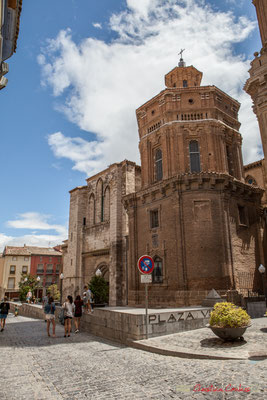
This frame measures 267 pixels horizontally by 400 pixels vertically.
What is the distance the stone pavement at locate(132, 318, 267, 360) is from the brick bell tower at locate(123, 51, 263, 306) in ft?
24.2

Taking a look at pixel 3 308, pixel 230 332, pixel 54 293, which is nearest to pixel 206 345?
pixel 230 332

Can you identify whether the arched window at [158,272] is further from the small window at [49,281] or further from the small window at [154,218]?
the small window at [49,281]

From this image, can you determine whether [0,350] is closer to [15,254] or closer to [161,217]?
[161,217]

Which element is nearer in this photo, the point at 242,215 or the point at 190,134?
the point at 242,215

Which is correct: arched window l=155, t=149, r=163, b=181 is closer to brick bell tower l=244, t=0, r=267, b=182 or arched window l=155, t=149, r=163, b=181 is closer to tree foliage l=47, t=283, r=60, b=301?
brick bell tower l=244, t=0, r=267, b=182

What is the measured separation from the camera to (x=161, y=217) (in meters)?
19.8

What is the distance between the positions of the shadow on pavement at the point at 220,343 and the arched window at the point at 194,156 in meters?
13.5

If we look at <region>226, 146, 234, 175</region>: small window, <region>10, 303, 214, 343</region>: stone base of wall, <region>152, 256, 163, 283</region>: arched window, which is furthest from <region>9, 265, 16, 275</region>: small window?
<region>10, 303, 214, 343</region>: stone base of wall

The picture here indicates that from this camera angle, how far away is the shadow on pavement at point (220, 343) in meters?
8.02

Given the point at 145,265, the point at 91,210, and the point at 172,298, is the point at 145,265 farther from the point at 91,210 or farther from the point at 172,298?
the point at 91,210

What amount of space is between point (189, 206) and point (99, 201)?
14.7 m

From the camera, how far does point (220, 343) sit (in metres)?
8.38

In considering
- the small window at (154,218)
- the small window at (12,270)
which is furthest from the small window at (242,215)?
the small window at (12,270)

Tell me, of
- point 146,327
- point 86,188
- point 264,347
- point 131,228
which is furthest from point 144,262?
point 86,188
